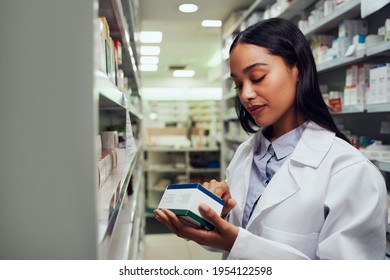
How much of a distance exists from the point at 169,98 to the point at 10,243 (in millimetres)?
10376

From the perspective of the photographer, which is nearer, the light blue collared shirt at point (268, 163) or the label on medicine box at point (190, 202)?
the label on medicine box at point (190, 202)

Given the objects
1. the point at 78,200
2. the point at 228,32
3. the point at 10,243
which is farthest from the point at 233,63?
the point at 228,32

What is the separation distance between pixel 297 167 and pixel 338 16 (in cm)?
132

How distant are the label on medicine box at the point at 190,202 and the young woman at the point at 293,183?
0.02 m

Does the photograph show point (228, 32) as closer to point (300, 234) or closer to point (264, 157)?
point (264, 157)

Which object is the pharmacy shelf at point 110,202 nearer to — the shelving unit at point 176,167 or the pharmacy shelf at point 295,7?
the pharmacy shelf at point 295,7

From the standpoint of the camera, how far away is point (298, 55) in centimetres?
113

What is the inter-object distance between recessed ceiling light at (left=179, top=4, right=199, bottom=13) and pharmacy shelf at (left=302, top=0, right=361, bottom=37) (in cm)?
92

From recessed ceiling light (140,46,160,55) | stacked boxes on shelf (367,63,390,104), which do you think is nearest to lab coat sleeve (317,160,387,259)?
stacked boxes on shelf (367,63,390,104)

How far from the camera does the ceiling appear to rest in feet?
10.3

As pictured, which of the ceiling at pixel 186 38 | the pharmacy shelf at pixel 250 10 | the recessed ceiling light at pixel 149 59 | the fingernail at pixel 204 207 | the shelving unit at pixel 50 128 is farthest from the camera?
the recessed ceiling light at pixel 149 59

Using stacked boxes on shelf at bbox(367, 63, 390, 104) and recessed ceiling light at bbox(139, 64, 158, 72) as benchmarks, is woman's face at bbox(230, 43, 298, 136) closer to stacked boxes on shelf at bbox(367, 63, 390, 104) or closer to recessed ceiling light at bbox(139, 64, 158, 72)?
stacked boxes on shelf at bbox(367, 63, 390, 104)

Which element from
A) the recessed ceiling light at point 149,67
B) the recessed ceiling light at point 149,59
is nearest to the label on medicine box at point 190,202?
the recessed ceiling light at point 149,59

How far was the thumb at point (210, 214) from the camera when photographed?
92 cm
